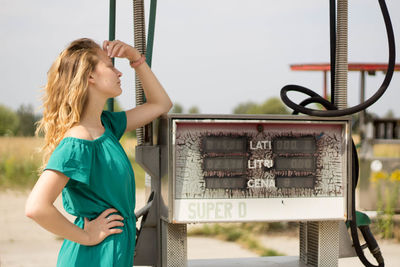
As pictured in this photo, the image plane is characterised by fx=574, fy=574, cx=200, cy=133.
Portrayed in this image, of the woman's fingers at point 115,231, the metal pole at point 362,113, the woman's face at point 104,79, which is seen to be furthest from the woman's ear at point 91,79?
the metal pole at point 362,113

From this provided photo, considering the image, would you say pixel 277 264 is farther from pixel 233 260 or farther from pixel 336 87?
pixel 336 87

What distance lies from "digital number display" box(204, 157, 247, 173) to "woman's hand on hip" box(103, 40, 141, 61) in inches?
20.5

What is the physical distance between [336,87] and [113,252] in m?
1.29

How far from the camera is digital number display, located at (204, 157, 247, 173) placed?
2.38 m

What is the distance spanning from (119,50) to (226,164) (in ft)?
2.10

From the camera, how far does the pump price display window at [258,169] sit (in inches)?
92.4

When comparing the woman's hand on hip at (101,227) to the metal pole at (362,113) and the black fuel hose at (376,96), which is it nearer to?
the black fuel hose at (376,96)

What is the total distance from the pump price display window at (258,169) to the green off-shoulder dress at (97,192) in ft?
1.08

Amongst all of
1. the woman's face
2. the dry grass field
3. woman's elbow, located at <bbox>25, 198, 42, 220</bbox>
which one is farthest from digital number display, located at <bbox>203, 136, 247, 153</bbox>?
the dry grass field

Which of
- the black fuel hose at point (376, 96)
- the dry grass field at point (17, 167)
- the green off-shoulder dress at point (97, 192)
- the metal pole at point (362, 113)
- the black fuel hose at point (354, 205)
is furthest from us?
the dry grass field at point (17, 167)

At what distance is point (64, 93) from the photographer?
1.96 metres

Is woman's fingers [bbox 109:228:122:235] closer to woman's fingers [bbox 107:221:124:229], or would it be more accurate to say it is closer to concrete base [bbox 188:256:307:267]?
woman's fingers [bbox 107:221:124:229]

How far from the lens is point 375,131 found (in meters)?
8.10

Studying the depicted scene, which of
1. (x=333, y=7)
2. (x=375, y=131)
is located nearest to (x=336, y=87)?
(x=333, y=7)
